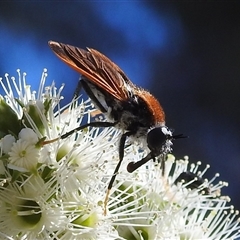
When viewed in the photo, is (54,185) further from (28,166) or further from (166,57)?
(166,57)

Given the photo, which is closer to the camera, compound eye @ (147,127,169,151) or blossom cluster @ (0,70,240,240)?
blossom cluster @ (0,70,240,240)

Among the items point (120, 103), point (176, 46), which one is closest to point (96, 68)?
point (120, 103)

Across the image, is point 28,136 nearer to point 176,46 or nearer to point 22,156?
point 22,156

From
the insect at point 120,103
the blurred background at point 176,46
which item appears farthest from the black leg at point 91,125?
the blurred background at point 176,46

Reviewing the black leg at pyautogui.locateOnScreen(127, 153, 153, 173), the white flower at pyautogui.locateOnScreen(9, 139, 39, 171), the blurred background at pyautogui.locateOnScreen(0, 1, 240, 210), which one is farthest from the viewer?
the blurred background at pyautogui.locateOnScreen(0, 1, 240, 210)

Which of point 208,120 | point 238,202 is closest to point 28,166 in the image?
point 238,202

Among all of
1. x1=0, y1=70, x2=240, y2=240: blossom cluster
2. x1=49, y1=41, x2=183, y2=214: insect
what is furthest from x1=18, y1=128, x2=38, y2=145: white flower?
x1=49, y1=41, x2=183, y2=214: insect

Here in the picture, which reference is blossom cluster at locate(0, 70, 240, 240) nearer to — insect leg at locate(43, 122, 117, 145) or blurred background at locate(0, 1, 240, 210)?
insect leg at locate(43, 122, 117, 145)
